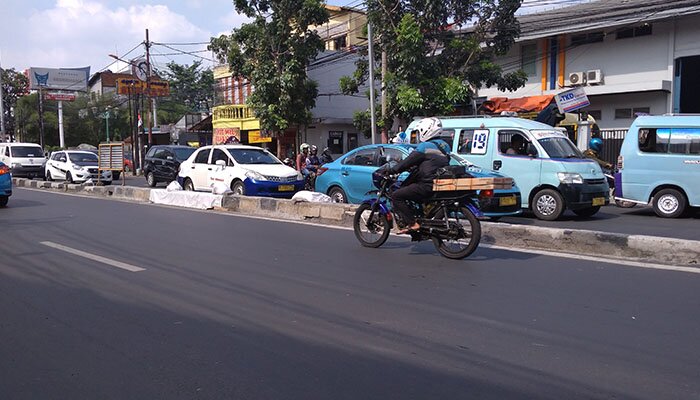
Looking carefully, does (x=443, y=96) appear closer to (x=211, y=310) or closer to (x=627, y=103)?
(x=627, y=103)

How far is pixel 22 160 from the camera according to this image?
89.5ft

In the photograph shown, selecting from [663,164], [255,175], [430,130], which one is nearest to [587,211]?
[663,164]

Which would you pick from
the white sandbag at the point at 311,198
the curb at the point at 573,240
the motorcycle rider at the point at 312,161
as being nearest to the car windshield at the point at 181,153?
the motorcycle rider at the point at 312,161

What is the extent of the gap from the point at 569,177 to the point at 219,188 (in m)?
8.27

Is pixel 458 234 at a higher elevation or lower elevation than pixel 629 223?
higher

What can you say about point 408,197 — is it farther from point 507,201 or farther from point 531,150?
point 531,150

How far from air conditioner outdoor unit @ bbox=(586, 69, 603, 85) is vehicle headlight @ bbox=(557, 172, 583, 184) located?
40.6 ft

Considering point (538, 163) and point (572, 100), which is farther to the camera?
point (572, 100)

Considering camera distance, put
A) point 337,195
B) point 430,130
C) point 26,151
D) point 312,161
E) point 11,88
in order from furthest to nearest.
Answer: point 11,88 < point 26,151 < point 312,161 < point 337,195 < point 430,130

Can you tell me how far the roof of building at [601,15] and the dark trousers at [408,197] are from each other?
52.3ft

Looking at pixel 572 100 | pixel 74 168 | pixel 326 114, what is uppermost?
pixel 326 114

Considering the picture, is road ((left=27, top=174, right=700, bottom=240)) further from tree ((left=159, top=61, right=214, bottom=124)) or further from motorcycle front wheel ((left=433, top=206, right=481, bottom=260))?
tree ((left=159, top=61, right=214, bottom=124))

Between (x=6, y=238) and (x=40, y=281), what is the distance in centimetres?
372

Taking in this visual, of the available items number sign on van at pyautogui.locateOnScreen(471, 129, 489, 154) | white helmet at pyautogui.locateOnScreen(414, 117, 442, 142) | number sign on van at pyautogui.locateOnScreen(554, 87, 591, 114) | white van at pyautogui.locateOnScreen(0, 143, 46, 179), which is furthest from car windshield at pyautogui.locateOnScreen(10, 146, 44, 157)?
number sign on van at pyautogui.locateOnScreen(554, 87, 591, 114)
